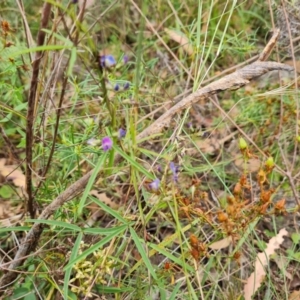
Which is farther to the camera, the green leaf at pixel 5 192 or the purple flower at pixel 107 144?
the green leaf at pixel 5 192

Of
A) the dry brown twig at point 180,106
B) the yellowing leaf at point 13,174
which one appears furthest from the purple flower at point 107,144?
the yellowing leaf at point 13,174

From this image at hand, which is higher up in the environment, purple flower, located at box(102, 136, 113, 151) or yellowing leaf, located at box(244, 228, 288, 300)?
purple flower, located at box(102, 136, 113, 151)

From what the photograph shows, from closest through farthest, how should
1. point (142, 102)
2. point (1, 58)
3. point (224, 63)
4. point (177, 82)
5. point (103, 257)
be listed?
Result: point (103, 257), point (1, 58), point (142, 102), point (177, 82), point (224, 63)

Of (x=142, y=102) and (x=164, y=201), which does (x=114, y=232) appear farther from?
(x=142, y=102)

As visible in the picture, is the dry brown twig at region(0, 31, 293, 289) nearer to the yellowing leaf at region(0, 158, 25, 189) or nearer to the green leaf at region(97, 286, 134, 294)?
the green leaf at region(97, 286, 134, 294)

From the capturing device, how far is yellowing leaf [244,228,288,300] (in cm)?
147

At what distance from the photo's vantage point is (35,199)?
4.50 ft

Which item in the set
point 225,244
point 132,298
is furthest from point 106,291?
point 225,244

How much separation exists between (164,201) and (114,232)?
5.9 inches

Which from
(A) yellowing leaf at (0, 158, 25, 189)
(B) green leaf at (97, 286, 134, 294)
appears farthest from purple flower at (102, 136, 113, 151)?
(A) yellowing leaf at (0, 158, 25, 189)

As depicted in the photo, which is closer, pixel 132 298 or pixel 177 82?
pixel 132 298

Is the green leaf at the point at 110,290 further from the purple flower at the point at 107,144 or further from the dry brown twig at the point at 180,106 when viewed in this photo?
the purple flower at the point at 107,144

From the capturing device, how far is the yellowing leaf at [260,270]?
4.83 feet

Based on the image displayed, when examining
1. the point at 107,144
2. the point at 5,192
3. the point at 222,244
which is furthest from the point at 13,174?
the point at 107,144
